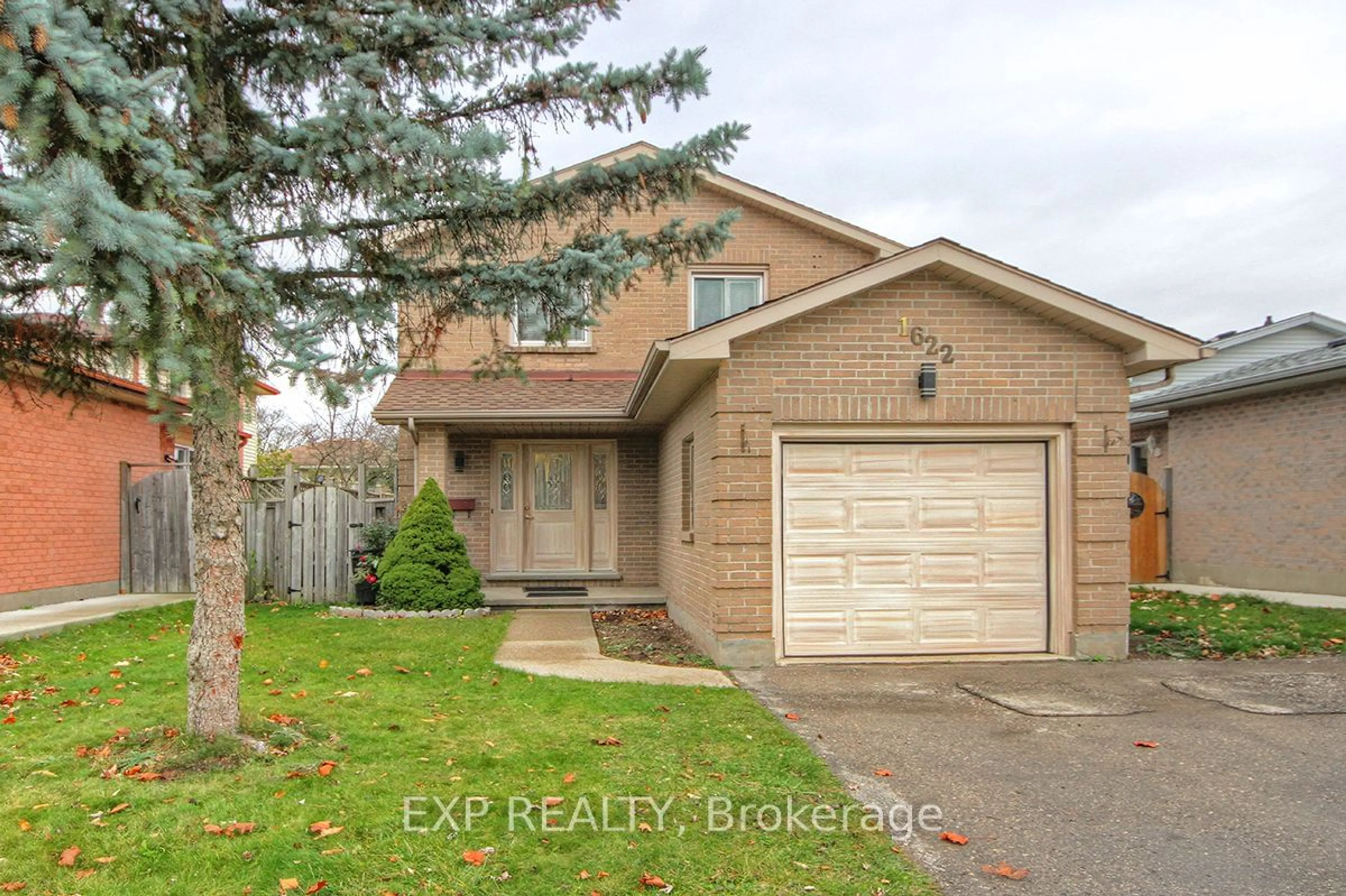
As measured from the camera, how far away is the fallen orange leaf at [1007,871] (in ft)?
11.8

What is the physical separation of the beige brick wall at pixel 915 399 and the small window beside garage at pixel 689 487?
67.2 inches

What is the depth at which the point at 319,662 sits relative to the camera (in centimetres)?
796

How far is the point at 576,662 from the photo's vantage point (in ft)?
26.6

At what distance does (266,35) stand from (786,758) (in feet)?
17.2

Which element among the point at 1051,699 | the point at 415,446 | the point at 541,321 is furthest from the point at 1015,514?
the point at 415,446

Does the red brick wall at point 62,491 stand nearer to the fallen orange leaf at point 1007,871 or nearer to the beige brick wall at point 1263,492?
the fallen orange leaf at point 1007,871

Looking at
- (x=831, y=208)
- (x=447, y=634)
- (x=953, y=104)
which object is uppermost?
(x=953, y=104)

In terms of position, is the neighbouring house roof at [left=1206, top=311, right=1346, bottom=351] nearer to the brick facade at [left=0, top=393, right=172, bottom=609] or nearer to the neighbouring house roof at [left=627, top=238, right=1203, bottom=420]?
the neighbouring house roof at [left=627, top=238, right=1203, bottom=420]

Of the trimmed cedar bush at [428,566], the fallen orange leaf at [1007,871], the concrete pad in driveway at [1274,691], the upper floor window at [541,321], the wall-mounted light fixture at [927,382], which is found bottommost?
the concrete pad in driveway at [1274,691]

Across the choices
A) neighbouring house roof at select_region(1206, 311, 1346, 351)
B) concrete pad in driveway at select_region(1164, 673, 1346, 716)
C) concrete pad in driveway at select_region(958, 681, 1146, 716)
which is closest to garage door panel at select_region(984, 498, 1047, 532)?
concrete pad in driveway at select_region(958, 681, 1146, 716)

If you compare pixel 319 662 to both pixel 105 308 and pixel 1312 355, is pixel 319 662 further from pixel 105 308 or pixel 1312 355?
pixel 1312 355

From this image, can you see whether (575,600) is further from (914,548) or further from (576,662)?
(914,548)

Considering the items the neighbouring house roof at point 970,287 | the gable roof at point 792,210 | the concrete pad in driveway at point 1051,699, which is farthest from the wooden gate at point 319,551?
the concrete pad in driveway at point 1051,699

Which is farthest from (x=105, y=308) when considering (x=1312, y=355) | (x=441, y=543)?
(x=1312, y=355)
